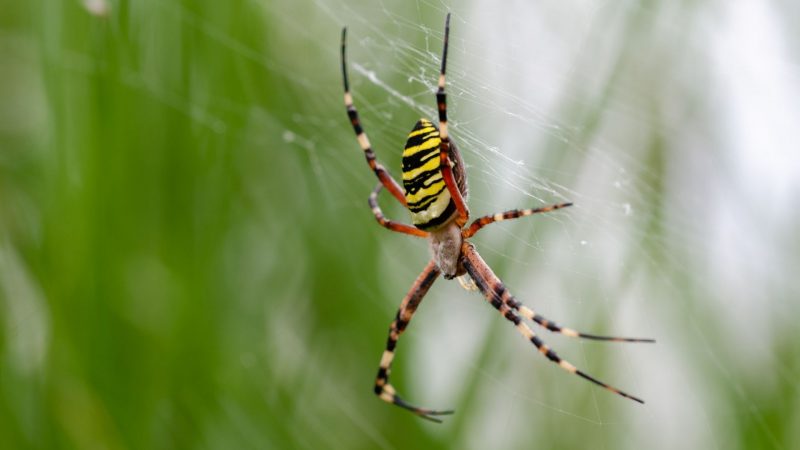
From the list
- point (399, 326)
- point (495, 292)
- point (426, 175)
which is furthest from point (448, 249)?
point (426, 175)

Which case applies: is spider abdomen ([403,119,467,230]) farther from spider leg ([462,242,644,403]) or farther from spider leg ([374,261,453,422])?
spider leg ([374,261,453,422])

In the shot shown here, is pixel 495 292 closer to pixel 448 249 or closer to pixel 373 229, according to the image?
pixel 448 249

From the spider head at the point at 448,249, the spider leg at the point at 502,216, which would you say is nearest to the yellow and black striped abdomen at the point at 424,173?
the spider leg at the point at 502,216

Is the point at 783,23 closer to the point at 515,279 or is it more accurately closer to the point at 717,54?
the point at 717,54

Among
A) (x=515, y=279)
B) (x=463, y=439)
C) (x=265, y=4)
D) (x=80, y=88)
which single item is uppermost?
(x=265, y=4)

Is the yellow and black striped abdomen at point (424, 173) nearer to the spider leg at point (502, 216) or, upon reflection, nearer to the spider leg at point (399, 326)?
the spider leg at point (502, 216)

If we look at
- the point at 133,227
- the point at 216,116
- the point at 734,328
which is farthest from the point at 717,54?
the point at 133,227
